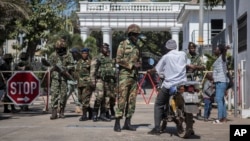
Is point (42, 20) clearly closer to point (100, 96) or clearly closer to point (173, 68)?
point (100, 96)

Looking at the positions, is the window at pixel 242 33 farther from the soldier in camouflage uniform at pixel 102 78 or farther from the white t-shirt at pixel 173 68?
the white t-shirt at pixel 173 68

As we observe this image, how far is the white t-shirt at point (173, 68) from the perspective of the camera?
8.62 meters

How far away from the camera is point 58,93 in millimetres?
11656

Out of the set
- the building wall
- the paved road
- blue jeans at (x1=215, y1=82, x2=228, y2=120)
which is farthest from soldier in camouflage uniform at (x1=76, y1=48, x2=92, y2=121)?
the building wall

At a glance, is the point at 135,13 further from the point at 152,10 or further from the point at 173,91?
the point at 173,91

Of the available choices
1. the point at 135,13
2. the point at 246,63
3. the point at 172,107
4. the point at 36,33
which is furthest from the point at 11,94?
the point at 135,13

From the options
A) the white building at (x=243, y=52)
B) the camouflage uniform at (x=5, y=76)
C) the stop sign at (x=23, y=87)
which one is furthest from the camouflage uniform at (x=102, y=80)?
the camouflage uniform at (x=5, y=76)

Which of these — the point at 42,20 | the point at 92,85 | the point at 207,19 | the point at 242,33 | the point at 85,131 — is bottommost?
the point at 85,131

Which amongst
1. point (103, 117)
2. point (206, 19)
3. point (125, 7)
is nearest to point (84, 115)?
point (103, 117)

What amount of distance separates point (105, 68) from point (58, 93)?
4.20 ft

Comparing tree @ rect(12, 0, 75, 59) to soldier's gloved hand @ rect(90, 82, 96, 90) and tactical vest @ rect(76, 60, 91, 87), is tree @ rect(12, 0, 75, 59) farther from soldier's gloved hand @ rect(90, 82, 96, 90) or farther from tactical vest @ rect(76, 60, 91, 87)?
soldier's gloved hand @ rect(90, 82, 96, 90)

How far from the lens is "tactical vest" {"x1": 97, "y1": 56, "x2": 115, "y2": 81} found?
11326 mm

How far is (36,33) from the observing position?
2711cm

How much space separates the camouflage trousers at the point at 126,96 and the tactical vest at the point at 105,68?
2.07 meters
